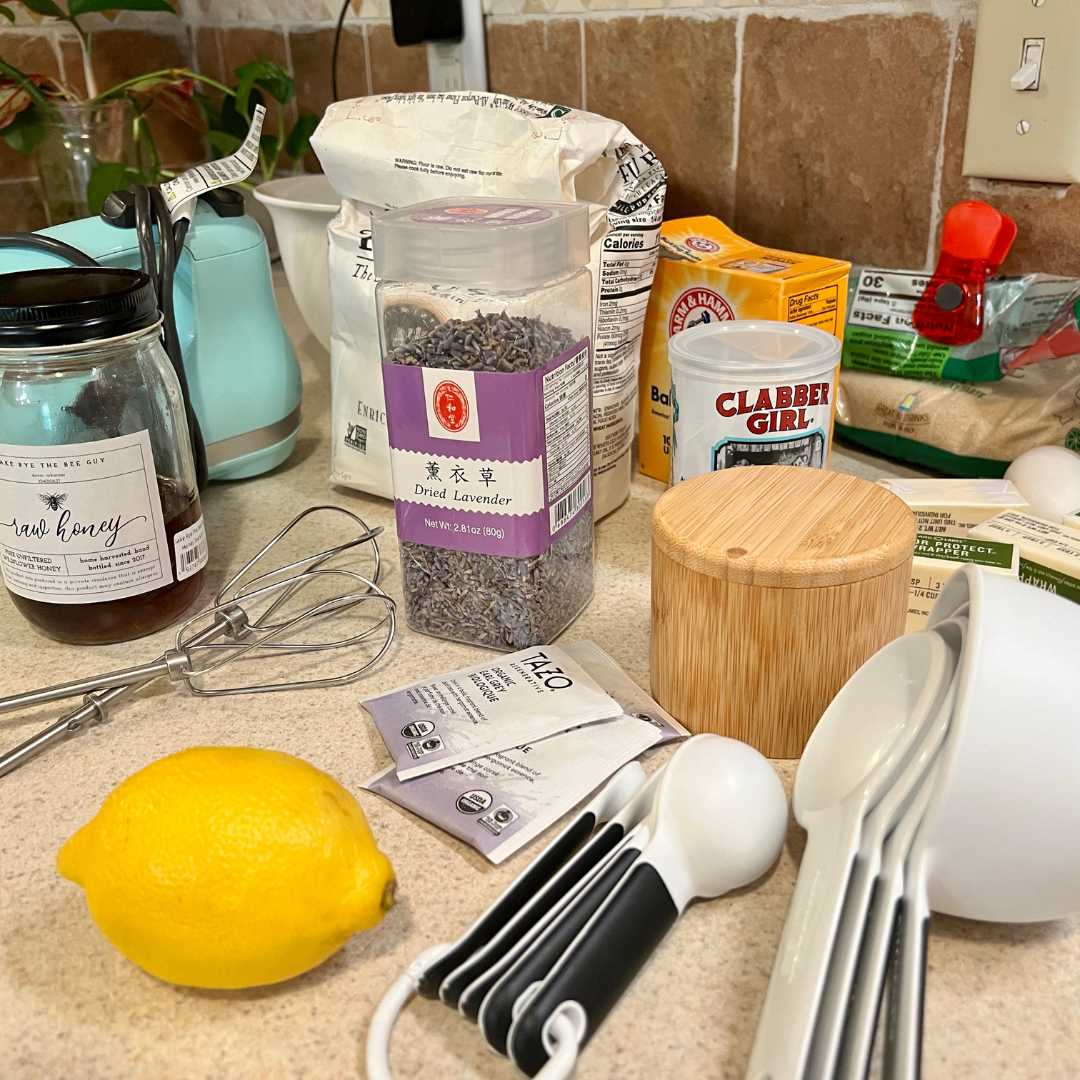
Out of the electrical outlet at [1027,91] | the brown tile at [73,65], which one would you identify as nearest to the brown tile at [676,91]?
the electrical outlet at [1027,91]

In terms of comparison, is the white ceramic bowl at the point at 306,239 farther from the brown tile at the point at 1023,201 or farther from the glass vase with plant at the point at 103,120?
the brown tile at the point at 1023,201

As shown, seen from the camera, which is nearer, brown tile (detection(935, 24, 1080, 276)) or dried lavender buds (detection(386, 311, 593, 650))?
dried lavender buds (detection(386, 311, 593, 650))

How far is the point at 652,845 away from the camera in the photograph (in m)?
0.43

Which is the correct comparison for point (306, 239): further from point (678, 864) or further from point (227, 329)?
point (678, 864)

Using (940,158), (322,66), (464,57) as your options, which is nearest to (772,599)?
(940,158)

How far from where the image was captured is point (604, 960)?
0.39 meters

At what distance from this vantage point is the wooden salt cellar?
0.50m

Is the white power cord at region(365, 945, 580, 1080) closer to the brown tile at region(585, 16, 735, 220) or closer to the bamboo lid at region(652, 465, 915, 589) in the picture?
the bamboo lid at region(652, 465, 915, 589)

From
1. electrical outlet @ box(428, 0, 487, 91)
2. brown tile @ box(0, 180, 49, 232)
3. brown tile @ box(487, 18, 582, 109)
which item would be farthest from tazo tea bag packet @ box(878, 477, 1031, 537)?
brown tile @ box(0, 180, 49, 232)

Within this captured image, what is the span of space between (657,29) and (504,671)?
66 cm

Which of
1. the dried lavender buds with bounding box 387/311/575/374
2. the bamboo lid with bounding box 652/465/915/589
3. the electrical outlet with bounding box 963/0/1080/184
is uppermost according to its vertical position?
the electrical outlet with bounding box 963/0/1080/184

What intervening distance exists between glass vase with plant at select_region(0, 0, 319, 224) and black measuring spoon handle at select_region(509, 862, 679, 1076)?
1064mm

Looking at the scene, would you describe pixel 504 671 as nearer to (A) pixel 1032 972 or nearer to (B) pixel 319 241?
(A) pixel 1032 972

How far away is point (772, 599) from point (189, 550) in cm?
36
